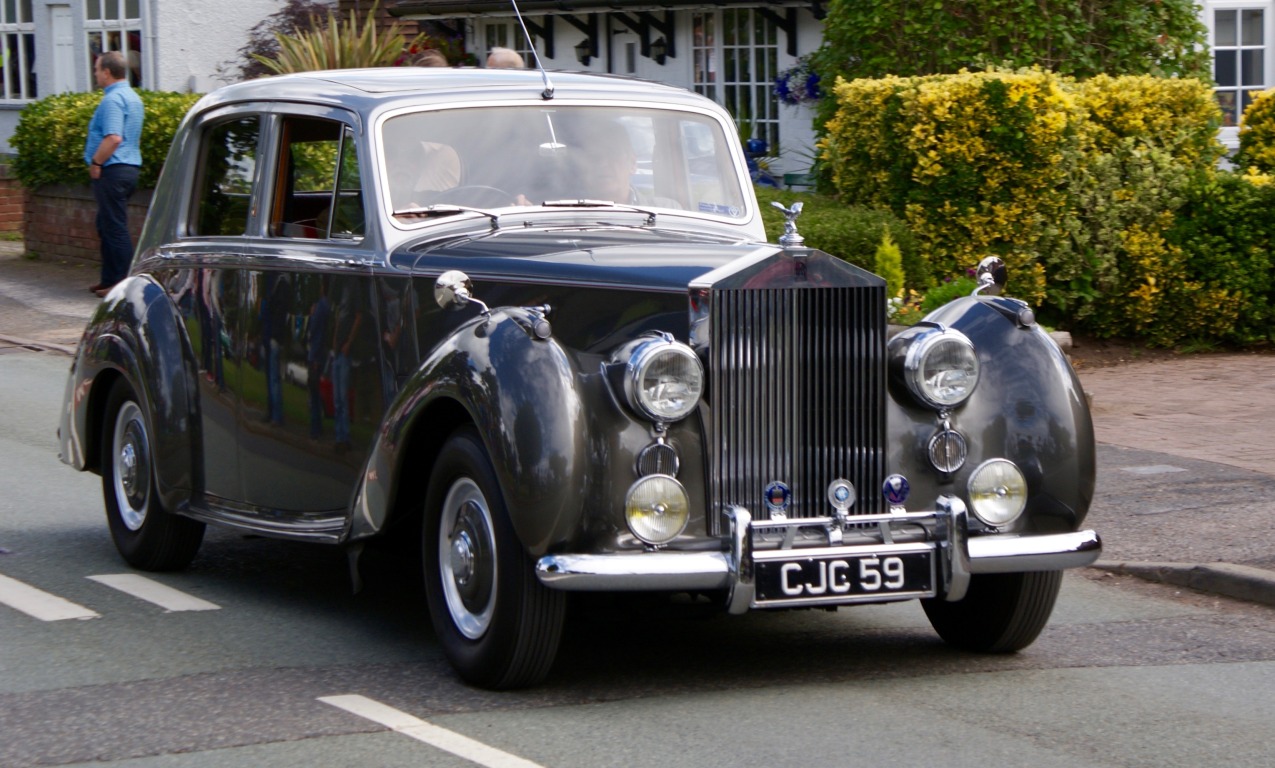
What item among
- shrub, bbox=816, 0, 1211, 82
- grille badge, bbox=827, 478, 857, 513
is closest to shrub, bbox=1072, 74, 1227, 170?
shrub, bbox=816, 0, 1211, 82

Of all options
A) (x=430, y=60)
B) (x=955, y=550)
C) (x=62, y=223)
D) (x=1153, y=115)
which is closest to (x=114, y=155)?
(x=62, y=223)

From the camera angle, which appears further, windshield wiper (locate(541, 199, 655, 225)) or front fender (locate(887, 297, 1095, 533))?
windshield wiper (locate(541, 199, 655, 225))

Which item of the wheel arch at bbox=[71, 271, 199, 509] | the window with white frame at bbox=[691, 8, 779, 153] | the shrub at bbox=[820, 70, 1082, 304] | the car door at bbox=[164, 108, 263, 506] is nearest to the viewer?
the car door at bbox=[164, 108, 263, 506]

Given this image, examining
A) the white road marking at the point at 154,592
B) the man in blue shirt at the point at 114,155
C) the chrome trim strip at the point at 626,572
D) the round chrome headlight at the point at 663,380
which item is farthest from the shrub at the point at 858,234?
the chrome trim strip at the point at 626,572

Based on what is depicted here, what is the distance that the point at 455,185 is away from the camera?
20.7ft

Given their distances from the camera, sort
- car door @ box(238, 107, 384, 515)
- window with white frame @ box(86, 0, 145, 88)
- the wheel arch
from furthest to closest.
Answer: window with white frame @ box(86, 0, 145, 88) → the wheel arch → car door @ box(238, 107, 384, 515)

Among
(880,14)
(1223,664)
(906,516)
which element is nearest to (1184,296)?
(880,14)

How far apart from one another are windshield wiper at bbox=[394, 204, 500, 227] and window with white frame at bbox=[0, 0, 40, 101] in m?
23.4

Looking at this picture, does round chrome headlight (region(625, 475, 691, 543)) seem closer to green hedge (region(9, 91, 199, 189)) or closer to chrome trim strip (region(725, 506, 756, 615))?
chrome trim strip (region(725, 506, 756, 615))

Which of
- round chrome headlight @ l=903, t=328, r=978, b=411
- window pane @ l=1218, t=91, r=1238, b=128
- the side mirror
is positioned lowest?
round chrome headlight @ l=903, t=328, r=978, b=411

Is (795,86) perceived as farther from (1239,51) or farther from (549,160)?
(549,160)

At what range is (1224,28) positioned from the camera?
61.8 feet

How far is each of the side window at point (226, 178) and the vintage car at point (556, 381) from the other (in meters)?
0.02

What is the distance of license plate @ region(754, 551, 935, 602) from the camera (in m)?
4.99
